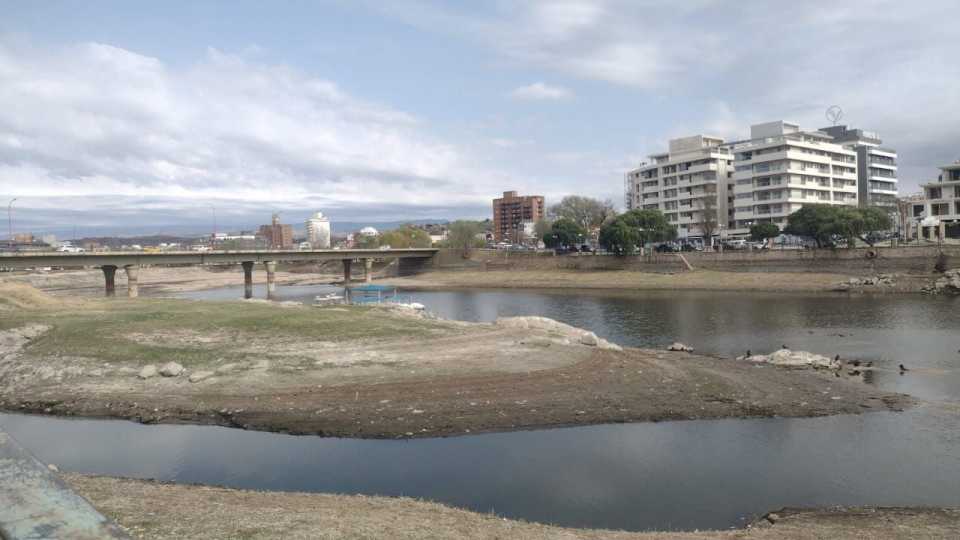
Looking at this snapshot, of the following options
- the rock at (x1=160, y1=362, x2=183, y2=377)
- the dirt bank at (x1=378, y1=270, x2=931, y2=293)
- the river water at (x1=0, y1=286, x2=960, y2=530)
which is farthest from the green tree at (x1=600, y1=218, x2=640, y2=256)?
the rock at (x1=160, y1=362, x2=183, y2=377)

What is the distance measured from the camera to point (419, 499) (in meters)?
17.1

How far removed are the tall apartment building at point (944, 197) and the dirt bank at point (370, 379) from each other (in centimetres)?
8838

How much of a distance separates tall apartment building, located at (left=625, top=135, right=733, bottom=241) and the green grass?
91944 millimetres

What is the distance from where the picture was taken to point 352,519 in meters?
13.2

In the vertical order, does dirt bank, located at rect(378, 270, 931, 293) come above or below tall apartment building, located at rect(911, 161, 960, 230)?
below

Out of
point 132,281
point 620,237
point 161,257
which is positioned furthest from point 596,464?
point 620,237

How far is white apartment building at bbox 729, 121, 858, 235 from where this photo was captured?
115m

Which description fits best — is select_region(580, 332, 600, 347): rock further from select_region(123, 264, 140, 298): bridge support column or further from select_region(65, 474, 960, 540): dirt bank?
select_region(123, 264, 140, 298): bridge support column

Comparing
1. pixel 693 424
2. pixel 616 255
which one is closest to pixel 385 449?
pixel 693 424

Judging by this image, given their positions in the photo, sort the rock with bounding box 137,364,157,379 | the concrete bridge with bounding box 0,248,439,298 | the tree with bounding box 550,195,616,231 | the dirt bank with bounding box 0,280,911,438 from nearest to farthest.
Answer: the dirt bank with bounding box 0,280,911,438
the rock with bounding box 137,364,157,379
the concrete bridge with bounding box 0,248,439,298
the tree with bounding box 550,195,616,231

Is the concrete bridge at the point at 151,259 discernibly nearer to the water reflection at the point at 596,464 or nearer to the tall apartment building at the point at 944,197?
the water reflection at the point at 596,464

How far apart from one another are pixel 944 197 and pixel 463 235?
Result: 9551cm

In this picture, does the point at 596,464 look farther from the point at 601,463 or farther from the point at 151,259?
the point at 151,259

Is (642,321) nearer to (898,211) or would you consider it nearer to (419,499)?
(419,499)
